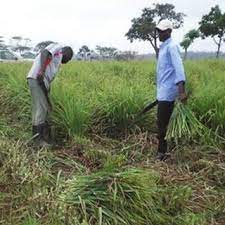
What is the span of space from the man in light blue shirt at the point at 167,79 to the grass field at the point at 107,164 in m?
0.32

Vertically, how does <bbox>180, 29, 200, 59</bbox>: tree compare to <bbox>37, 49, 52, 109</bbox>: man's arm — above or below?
below

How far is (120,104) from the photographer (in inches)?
256

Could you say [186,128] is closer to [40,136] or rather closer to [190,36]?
[40,136]

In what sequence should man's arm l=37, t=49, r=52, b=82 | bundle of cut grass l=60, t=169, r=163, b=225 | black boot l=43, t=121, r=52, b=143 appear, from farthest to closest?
black boot l=43, t=121, r=52, b=143, man's arm l=37, t=49, r=52, b=82, bundle of cut grass l=60, t=169, r=163, b=225

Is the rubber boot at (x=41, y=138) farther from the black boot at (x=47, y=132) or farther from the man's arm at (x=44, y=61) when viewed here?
the man's arm at (x=44, y=61)

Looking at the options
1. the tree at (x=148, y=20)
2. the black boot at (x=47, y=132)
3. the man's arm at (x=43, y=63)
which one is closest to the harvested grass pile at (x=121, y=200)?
the black boot at (x=47, y=132)

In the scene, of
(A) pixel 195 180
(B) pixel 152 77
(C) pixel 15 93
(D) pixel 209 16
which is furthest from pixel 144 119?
(D) pixel 209 16

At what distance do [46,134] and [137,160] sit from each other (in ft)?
4.09

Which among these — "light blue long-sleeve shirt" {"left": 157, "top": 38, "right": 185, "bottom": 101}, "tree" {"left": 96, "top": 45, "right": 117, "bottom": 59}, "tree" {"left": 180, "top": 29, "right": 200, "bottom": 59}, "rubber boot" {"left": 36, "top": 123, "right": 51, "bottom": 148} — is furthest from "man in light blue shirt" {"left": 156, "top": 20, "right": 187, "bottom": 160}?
"tree" {"left": 180, "top": 29, "right": 200, "bottom": 59}

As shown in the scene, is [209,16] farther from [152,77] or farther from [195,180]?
[195,180]

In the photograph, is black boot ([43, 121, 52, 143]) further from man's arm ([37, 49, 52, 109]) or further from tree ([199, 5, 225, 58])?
tree ([199, 5, 225, 58])

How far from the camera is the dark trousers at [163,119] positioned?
5637mm

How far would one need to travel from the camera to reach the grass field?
13.1 ft

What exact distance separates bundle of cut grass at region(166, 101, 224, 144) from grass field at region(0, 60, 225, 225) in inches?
2.0
